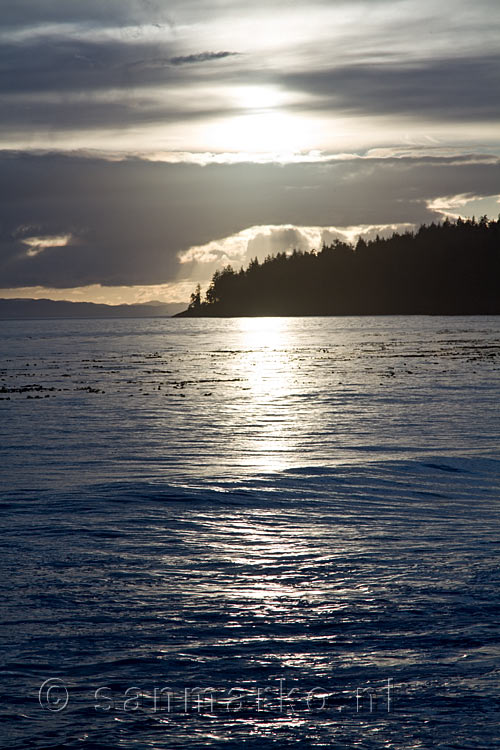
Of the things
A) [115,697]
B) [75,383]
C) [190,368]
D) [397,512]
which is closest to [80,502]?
[397,512]

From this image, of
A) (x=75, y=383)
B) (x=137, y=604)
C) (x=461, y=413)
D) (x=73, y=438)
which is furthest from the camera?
(x=75, y=383)

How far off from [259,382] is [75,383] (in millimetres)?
10789

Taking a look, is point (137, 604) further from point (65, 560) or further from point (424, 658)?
point (424, 658)

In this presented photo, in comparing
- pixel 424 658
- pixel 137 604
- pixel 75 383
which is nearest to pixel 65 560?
pixel 137 604

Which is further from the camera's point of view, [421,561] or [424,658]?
[421,561]

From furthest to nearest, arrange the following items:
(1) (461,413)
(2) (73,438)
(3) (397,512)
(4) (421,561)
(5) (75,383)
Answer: (5) (75,383) < (1) (461,413) < (2) (73,438) < (3) (397,512) < (4) (421,561)

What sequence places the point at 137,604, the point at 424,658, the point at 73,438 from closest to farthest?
the point at 424,658 < the point at 137,604 < the point at 73,438

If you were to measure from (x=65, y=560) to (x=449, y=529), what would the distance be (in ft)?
20.6

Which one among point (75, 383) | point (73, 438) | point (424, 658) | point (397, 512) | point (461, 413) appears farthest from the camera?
point (75, 383)

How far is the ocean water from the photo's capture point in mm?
A: 7164

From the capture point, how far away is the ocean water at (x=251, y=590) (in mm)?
7164

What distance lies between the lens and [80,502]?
15.9m

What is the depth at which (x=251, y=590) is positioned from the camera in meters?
10.4

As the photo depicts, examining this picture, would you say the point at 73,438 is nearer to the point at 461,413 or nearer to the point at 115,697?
the point at 461,413
